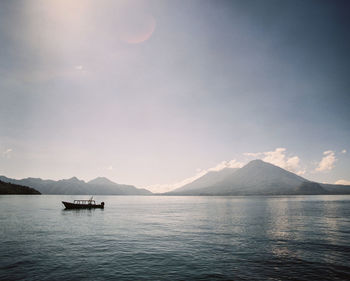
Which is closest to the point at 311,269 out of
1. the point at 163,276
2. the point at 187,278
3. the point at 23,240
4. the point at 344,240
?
the point at 187,278

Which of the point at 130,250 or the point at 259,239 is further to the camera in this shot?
the point at 259,239

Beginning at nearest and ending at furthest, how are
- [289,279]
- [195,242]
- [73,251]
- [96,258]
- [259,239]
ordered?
[289,279], [96,258], [73,251], [195,242], [259,239]

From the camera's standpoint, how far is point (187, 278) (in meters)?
20.5

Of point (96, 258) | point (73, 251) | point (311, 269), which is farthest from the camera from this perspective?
point (73, 251)

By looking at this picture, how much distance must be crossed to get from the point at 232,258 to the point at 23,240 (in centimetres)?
3451

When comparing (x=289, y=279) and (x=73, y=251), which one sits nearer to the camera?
(x=289, y=279)

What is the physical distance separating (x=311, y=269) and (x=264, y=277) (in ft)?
21.9

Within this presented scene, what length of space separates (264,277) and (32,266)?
80.7 feet

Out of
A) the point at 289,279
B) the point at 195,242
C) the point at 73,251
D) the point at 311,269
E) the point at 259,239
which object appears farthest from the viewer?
the point at 259,239

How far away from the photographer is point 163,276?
2091 cm

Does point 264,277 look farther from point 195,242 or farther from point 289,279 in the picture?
point 195,242

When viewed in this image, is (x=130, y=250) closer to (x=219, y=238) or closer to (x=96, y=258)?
(x=96, y=258)

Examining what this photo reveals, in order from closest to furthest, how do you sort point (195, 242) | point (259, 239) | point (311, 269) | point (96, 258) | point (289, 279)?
point (289, 279) < point (311, 269) < point (96, 258) < point (195, 242) < point (259, 239)

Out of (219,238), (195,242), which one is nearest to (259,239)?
(219,238)
